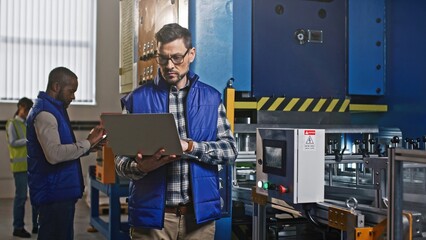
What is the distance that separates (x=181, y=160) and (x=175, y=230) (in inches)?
10.5

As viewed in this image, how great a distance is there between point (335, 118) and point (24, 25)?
4.99 meters

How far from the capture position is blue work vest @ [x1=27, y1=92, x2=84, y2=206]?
8.63 ft

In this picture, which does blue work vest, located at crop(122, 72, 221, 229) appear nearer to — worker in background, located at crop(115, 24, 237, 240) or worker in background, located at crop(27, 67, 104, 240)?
worker in background, located at crop(115, 24, 237, 240)

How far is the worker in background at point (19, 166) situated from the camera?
4.71m

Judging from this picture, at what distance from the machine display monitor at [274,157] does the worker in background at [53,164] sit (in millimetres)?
1009

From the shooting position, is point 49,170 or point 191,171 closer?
point 191,171

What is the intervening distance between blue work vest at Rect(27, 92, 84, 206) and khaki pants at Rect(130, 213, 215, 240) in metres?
0.77

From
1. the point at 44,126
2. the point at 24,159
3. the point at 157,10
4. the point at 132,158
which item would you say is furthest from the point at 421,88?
the point at 24,159

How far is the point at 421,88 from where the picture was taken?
10.00 ft

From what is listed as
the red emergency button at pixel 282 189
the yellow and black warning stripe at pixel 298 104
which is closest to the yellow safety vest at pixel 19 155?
the yellow and black warning stripe at pixel 298 104

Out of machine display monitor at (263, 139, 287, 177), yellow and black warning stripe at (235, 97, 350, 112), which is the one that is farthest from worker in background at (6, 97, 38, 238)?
machine display monitor at (263, 139, 287, 177)

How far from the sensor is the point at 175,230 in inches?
78.7

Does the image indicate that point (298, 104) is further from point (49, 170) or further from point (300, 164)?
point (49, 170)

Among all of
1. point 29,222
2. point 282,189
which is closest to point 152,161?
point 282,189
